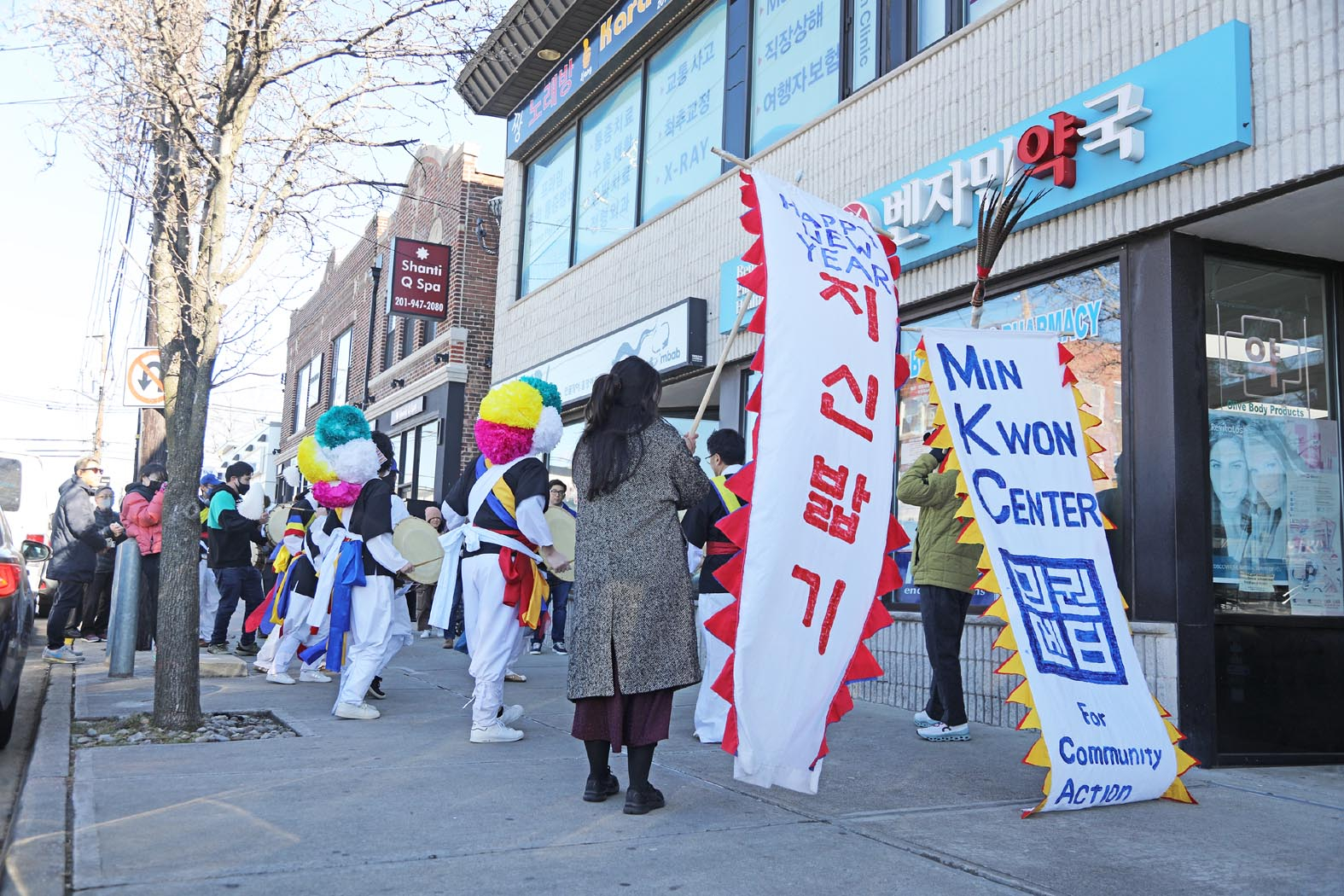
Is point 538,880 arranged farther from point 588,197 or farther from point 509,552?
point 588,197

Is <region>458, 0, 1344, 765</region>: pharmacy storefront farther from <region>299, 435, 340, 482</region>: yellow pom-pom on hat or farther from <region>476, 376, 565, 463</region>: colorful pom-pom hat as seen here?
<region>299, 435, 340, 482</region>: yellow pom-pom on hat

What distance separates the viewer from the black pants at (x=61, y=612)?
9.26m

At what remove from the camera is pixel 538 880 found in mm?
3230

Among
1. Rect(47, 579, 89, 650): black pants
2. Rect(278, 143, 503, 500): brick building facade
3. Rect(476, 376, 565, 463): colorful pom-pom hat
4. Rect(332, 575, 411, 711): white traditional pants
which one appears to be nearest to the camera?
Rect(476, 376, 565, 463): colorful pom-pom hat

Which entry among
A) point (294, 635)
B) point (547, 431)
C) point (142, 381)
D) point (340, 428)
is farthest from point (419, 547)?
point (142, 381)

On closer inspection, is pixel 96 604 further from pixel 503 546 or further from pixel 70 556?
pixel 503 546

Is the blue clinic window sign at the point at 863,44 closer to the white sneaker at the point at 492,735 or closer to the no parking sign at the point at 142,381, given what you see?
the white sneaker at the point at 492,735

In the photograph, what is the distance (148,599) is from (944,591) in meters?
7.43

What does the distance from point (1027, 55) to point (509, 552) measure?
440cm

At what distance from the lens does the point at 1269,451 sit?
5895 millimetres

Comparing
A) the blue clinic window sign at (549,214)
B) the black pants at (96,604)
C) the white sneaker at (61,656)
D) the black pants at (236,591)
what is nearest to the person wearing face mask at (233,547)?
the black pants at (236,591)

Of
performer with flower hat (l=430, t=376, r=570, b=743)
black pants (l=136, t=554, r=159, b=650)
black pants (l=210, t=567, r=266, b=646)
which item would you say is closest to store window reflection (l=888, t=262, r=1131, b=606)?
performer with flower hat (l=430, t=376, r=570, b=743)

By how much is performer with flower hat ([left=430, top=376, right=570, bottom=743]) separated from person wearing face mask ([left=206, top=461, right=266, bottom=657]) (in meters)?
4.93

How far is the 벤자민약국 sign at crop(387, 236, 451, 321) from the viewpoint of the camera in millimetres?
16828
